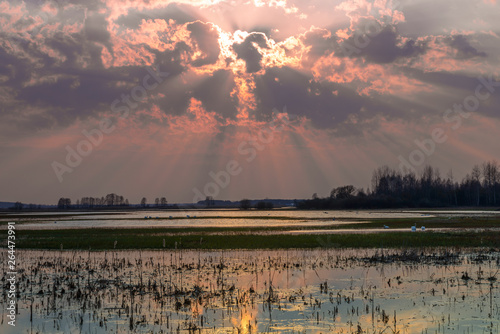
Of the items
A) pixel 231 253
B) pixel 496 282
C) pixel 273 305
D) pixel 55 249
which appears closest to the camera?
pixel 273 305

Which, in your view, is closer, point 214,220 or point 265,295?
point 265,295

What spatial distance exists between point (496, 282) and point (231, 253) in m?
19.6

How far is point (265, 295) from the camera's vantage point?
64.0 feet

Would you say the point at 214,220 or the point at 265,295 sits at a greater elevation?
the point at 265,295

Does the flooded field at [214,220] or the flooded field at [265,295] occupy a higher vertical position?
the flooded field at [265,295]

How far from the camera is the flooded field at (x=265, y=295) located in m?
15.2

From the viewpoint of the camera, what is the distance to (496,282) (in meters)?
21.4

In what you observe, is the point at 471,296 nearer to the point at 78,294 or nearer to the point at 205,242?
the point at 78,294

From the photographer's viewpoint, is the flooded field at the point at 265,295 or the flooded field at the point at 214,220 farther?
the flooded field at the point at 214,220

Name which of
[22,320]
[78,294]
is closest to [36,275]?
[78,294]

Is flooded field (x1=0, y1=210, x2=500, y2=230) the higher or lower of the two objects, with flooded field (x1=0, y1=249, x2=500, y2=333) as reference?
lower

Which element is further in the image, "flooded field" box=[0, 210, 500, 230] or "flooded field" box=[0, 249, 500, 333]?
"flooded field" box=[0, 210, 500, 230]

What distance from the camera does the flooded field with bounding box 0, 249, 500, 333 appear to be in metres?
15.2

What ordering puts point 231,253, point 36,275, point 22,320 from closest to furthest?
point 22,320
point 36,275
point 231,253
